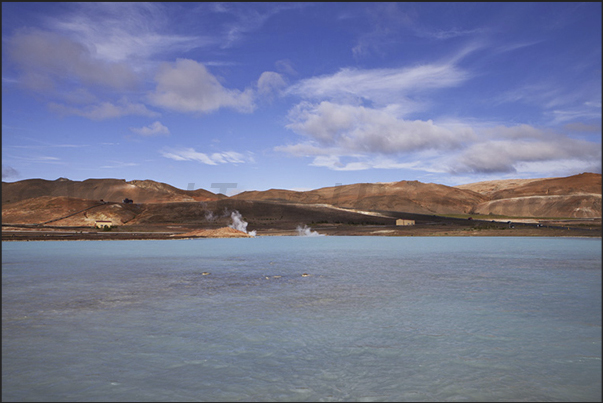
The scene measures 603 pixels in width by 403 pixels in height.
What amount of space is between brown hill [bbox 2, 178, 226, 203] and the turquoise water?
148235 millimetres

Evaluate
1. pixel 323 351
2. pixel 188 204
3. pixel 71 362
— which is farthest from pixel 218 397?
pixel 188 204

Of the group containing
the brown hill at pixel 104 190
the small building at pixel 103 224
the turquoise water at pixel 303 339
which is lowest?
the turquoise water at pixel 303 339

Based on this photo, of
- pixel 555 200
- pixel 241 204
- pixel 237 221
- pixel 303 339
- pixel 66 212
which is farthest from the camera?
pixel 555 200

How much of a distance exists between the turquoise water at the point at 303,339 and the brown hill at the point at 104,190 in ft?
486

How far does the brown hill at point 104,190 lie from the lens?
166750mm

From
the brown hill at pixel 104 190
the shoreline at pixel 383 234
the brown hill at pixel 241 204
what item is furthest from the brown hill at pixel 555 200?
the brown hill at pixel 104 190

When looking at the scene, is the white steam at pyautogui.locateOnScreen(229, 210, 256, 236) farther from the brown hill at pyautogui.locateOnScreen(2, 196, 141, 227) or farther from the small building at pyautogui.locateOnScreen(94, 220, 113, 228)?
the small building at pyautogui.locateOnScreen(94, 220, 113, 228)

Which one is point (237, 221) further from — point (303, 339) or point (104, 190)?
point (104, 190)

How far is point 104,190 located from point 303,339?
184 m

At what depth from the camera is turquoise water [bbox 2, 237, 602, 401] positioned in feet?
26.3

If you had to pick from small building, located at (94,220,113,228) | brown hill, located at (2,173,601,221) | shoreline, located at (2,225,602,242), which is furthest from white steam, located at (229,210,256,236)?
small building, located at (94,220,113,228)

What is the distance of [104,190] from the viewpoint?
17725 cm

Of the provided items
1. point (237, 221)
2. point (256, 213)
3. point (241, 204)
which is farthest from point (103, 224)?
point (241, 204)

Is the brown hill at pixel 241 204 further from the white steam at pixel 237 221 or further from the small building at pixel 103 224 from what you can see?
the small building at pixel 103 224
